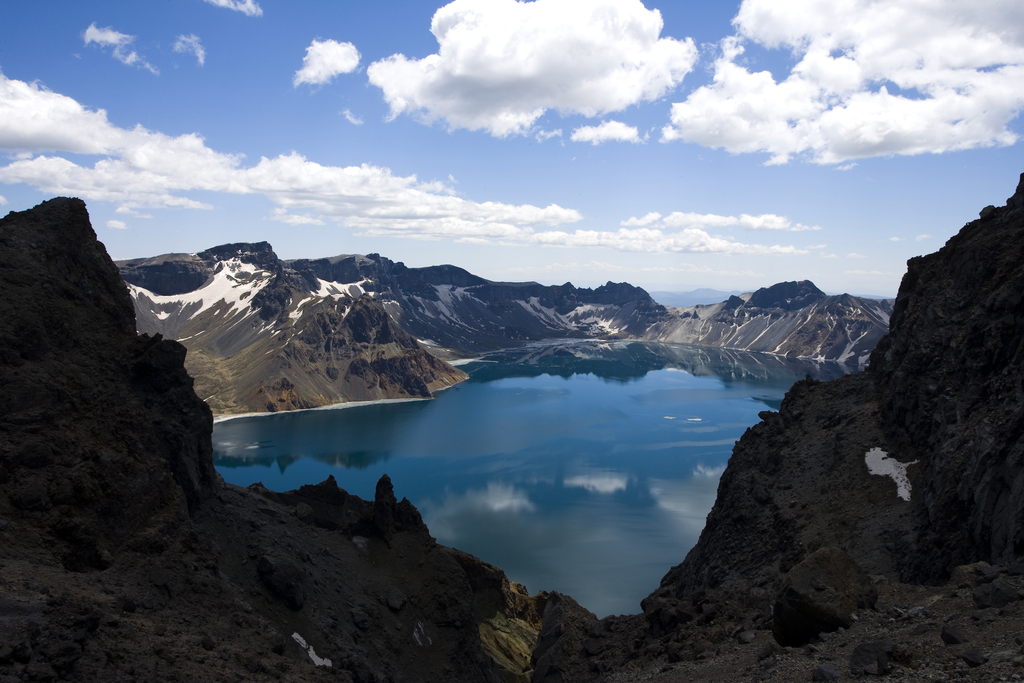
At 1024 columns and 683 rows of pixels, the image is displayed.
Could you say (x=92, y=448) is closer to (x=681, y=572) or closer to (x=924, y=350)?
(x=681, y=572)

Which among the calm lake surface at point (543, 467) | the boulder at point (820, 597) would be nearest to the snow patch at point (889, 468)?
the boulder at point (820, 597)

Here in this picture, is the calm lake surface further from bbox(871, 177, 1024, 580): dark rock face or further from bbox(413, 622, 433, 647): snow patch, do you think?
bbox(871, 177, 1024, 580): dark rock face

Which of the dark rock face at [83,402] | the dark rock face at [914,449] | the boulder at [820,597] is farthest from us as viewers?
the dark rock face at [914,449]

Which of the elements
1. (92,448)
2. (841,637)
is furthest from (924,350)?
(92,448)

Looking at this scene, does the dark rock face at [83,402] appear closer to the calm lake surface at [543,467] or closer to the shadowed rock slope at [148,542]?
the shadowed rock slope at [148,542]

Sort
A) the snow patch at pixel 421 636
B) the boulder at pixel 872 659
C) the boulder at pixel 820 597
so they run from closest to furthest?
the boulder at pixel 872 659 < the boulder at pixel 820 597 < the snow patch at pixel 421 636

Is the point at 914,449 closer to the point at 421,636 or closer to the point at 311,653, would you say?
the point at 421,636

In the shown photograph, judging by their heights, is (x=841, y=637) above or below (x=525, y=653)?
above
